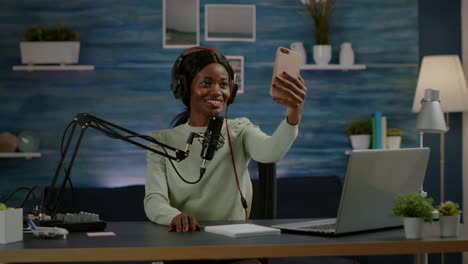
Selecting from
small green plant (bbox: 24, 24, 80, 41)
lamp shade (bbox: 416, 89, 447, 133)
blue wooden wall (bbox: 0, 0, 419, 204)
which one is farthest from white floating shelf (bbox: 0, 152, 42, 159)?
lamp shade (bbox: 416, 89, 447, 133)

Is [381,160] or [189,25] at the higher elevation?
[189,25]

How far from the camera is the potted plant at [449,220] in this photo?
5.35 ft

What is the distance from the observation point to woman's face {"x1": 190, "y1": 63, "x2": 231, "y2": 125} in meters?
2.24

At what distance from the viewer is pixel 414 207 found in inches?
62.8

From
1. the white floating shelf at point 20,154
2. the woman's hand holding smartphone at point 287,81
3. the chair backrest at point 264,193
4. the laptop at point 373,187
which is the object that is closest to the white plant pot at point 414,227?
the laptop at point 373,187

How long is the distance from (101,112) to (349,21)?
1.84m

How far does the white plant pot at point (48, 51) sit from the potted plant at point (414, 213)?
2917mm

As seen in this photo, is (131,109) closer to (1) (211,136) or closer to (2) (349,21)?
(2) (349,21)

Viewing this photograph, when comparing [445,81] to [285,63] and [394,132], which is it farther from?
[285,63]

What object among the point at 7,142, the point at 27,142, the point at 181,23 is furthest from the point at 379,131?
the point at 7,142

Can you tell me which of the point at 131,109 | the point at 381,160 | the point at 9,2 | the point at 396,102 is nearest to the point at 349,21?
the point at 396,102

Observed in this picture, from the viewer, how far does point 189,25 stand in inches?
168

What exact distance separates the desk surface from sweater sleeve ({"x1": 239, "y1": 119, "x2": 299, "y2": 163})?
1.14ft

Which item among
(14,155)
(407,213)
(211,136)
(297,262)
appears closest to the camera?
(407,213)
